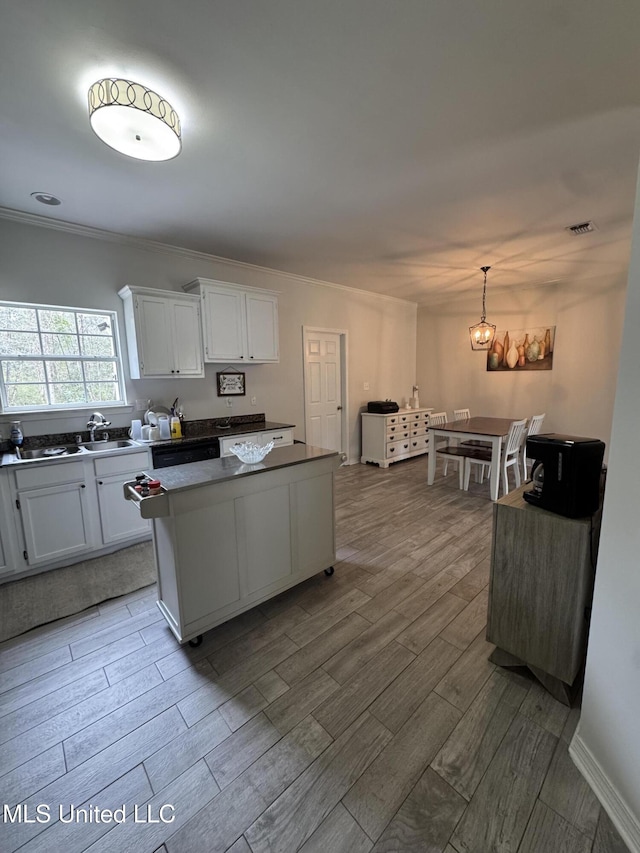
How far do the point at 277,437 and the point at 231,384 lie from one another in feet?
2.85

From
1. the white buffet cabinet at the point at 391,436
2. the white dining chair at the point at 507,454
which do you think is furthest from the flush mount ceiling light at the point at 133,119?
the white buffet cabinet at the point at 391,436

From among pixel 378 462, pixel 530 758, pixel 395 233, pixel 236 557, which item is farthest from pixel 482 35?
pixel 378 462

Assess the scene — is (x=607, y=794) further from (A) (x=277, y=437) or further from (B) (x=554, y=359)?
(B) (x=554, y=359)

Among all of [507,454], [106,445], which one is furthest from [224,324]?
[507,454]

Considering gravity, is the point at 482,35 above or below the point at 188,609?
above

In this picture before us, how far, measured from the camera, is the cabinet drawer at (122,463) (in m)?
2.83

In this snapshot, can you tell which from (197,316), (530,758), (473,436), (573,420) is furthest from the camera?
(573,420)

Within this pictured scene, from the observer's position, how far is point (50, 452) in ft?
9.37

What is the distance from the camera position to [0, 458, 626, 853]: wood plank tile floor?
113 centimetres

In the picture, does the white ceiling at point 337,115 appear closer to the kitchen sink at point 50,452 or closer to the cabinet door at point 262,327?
the cabinet door at point 262,327

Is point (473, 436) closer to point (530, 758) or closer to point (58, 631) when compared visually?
point (530, 758)

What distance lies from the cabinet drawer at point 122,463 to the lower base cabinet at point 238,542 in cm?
119

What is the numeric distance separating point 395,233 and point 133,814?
160 inches

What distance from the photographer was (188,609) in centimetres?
187
